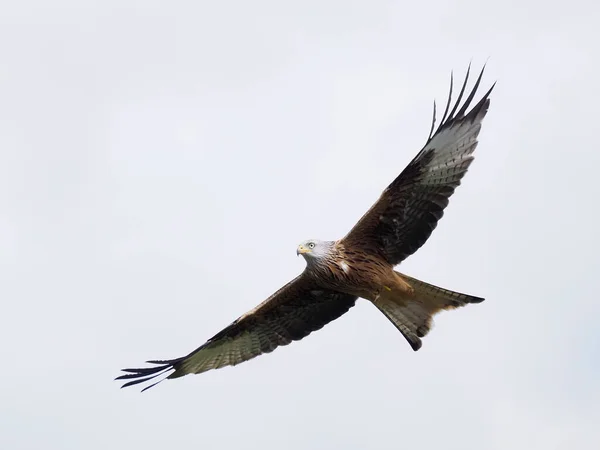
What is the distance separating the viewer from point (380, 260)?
17.0 meters

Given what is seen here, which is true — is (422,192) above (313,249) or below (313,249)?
below

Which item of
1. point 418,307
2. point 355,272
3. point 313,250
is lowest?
point 418,307

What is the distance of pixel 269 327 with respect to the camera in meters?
18.0

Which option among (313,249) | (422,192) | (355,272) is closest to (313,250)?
(313,249)

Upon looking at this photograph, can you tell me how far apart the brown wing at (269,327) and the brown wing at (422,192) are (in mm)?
1073

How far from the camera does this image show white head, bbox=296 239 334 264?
1672 cm

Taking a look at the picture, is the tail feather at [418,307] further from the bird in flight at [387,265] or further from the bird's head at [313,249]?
the bird's head at [313,249]

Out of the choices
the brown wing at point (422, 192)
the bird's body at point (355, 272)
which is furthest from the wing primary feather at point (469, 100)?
the bird's body at point (355, 272)

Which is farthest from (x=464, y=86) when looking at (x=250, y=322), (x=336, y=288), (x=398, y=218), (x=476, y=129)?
(x=250, y=322)

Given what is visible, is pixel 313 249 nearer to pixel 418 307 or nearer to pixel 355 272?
pixel 355 272

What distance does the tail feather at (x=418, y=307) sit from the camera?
17.1 m

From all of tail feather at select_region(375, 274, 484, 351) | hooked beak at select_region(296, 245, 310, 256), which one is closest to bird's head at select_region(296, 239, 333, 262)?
hooked beak at select_region(296, 245, 310, 256)

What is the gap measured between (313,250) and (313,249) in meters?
0.02

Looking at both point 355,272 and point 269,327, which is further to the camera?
point 269,327
